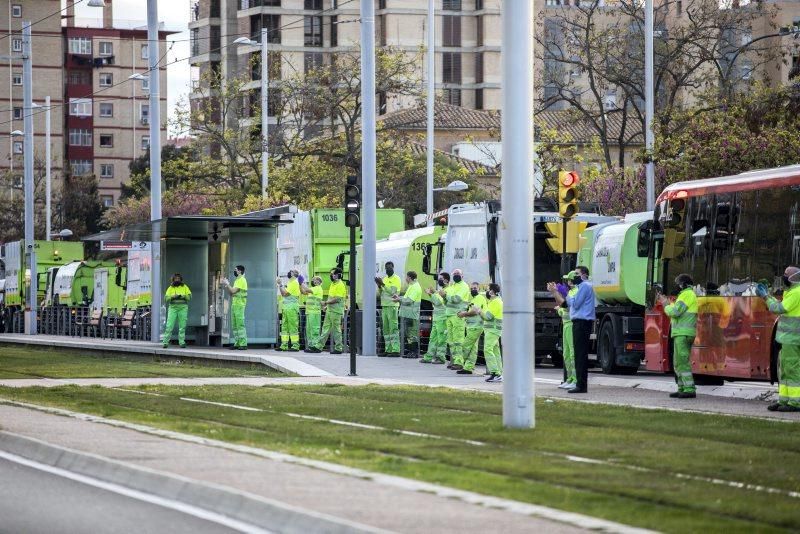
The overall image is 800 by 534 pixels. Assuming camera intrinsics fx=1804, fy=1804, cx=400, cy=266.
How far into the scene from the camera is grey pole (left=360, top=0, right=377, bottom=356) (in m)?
37.4

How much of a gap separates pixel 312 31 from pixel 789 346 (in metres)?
108

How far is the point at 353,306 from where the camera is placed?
29297 millimetres

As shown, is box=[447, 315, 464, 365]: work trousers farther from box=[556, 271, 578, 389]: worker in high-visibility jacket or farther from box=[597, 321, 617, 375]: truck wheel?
box=[556, 271, 578, 389]: worker in high-visibility jacket

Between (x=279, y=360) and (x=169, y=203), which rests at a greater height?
(x=169, y=203)

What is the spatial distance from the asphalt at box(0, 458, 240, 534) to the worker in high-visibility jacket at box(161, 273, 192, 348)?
29473mm

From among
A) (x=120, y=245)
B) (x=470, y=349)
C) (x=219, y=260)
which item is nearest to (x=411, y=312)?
(x=470, y=349)

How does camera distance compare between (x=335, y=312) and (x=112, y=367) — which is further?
(x=335, y=312)

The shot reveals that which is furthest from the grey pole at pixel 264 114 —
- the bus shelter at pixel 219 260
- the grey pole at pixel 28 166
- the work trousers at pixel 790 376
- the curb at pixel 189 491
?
the curb at pixel 189 491

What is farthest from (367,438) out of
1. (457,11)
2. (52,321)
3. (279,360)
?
(457,11)

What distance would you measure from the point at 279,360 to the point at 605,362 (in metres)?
6.20

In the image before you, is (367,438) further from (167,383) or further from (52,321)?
(52,321)

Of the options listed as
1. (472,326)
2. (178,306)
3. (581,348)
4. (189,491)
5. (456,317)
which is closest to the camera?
(189,491)

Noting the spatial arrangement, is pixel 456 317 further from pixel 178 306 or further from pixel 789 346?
pixel 178 306

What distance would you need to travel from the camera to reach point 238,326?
139ft
